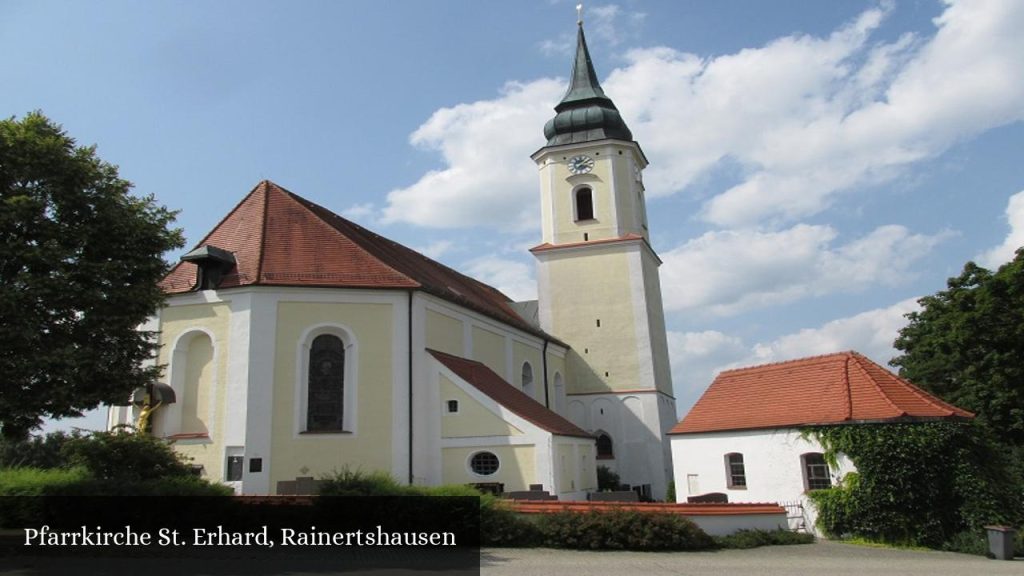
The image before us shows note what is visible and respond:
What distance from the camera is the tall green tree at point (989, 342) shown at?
83.4 ft

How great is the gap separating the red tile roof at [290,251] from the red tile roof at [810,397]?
8.25 metres

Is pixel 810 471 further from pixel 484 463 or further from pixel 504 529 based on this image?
pixel 504 529

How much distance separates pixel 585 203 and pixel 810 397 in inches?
648

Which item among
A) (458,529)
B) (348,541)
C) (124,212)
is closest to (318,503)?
(348,541)

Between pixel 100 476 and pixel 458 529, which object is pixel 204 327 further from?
pixel 458 529

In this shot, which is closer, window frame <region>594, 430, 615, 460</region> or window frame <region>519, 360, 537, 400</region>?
window frame <region>519, 360, 537, 400</region>

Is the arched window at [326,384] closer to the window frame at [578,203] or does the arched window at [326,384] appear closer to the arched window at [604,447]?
the arched window at [604,447]

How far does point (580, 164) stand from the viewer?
33688 mm

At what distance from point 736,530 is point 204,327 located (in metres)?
13.8

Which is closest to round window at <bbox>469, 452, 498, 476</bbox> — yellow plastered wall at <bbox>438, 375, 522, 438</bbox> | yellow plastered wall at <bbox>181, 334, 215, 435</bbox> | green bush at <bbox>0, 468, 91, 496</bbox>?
yellow plastered wall at <bbox>438, 375, 522, 438</bbox>

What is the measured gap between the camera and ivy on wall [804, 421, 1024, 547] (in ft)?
54.8

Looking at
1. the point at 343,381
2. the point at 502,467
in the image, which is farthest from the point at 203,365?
the point at 502,467

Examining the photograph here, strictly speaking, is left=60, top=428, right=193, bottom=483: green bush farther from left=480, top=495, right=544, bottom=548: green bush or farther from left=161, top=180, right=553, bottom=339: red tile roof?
left=480, top=495, right=544, bottom=548: green bush

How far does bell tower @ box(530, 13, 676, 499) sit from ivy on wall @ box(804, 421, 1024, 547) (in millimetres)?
13115
